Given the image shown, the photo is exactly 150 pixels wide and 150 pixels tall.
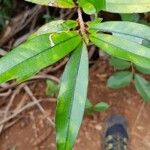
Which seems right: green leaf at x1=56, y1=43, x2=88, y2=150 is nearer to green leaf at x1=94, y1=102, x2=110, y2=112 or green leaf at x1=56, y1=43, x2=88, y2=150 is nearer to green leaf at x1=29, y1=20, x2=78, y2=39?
green leaf at x1=29, y1=20, x2=78, y2=39

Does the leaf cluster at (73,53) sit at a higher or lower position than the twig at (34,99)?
higher

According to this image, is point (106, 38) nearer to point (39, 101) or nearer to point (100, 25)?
point (100, 25)

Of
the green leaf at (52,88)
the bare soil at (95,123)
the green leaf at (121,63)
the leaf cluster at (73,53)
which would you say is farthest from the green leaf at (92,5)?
the bare soil at (95,123)

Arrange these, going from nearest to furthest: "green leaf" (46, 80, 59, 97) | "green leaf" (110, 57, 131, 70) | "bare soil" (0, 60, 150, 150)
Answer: "green leaf" (110, 57, 131, 70), "green leaf" (46, 80, 59, 97), "bare soil" (0, 60, 150, 150)

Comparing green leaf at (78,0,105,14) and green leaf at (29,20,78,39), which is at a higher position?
green leaf at (78,0,105,14)

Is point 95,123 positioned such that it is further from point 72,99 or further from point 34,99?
point 72,99

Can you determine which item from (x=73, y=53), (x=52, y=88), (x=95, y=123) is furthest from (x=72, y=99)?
Answer: (x=95, y=123)

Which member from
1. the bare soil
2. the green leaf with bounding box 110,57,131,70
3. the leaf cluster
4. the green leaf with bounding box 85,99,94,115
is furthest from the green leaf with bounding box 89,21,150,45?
the bare soil

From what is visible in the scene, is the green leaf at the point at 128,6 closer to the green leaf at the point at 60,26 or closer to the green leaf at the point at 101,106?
the green leaf at the point at 60,26
